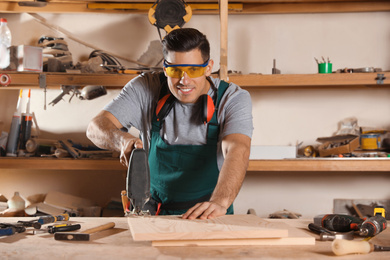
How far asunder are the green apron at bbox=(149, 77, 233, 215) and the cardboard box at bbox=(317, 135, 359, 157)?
139cm

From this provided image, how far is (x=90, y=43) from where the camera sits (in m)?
4.07

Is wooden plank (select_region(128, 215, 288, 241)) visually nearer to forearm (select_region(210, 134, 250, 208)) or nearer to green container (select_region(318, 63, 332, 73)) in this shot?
forearm (select_region(210, 134, 250, 208))

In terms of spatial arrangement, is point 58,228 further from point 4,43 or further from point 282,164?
point 4,43

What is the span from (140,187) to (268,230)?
53 cm

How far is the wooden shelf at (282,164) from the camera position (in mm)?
3381

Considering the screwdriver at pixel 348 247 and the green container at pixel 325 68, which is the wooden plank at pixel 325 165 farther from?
the screwdriver at pixel 348 247

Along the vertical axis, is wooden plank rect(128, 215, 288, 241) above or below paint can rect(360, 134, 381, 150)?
below

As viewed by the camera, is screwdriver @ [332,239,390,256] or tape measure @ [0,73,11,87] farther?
tape measure @ [0,73,11,87]

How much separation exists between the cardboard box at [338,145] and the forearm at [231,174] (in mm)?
1438

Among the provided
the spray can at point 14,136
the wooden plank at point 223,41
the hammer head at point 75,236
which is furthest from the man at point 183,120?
the spray can at point 14,136

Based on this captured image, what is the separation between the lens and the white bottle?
3544mm

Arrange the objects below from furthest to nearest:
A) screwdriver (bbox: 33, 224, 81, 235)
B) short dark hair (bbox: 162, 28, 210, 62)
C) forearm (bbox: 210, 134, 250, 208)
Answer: short dark hair (bbox: 162, 28, 210, 62)
forearm (bbox: 210, 134, 250, 208)
screwdriver (bbox: 33, 224, 81, 235)

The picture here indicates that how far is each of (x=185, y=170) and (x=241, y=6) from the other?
1.99 m

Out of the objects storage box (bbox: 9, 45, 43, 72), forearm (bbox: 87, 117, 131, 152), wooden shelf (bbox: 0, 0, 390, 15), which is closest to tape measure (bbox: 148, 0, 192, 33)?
wooden shelf (bbox: 0, 0, 390, 15)
